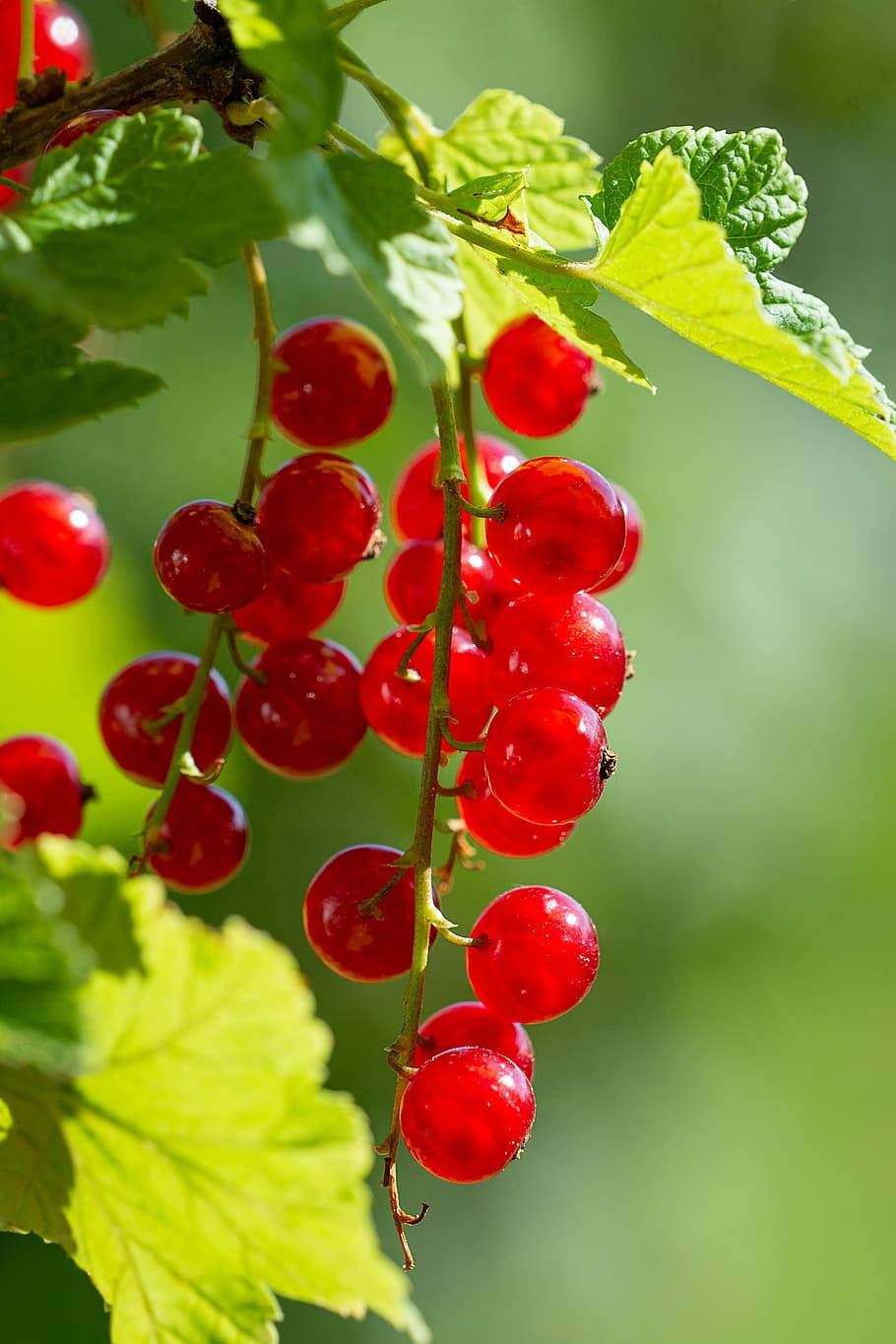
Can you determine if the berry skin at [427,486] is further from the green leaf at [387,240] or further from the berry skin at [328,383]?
the green leaf at [387,240]

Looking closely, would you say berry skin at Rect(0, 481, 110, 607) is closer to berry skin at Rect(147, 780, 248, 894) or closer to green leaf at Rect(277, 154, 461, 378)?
berry skin at Rect(147, 780, 248, 894)

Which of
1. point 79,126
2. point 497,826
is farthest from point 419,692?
point 79,126

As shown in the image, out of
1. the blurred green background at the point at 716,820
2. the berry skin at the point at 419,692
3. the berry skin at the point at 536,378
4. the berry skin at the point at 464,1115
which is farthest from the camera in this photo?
the blurred green background at the point at 716,820

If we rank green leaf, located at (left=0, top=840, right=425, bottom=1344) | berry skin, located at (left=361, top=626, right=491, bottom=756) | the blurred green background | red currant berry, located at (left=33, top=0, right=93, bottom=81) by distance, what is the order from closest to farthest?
green leaf, located at (left=0, top=840, right=425, bottom=1344)
berry skin, located at (left=361, top=626, right=491, bottom=756)
red currant berry, located at (left=33, top=0, right=93, bottom=81)
the blurred green background

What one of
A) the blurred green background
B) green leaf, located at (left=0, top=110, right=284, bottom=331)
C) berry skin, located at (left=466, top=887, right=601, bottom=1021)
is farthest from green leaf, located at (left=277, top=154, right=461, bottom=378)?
the blurred green background

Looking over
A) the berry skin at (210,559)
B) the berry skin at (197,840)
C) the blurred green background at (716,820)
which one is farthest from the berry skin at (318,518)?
the blurred green background at (716,820)

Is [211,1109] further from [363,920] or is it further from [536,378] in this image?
[536,378]
